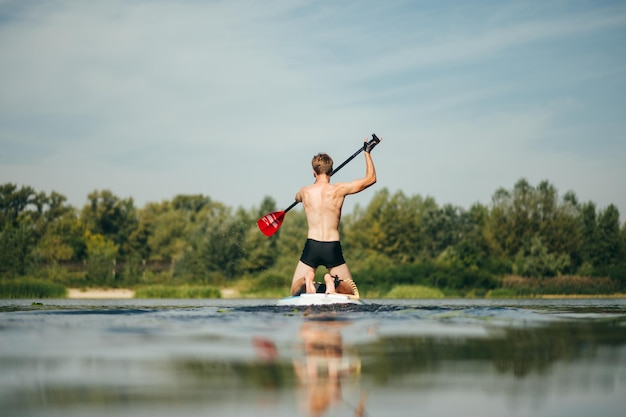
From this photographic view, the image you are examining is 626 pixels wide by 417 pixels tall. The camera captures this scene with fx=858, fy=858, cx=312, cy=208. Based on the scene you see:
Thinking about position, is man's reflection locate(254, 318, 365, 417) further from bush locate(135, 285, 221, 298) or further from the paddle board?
bush locate(135, 285, 221, 298)

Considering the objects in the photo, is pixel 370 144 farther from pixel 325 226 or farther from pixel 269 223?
pixel 269 223

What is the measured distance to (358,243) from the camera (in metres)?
73.1

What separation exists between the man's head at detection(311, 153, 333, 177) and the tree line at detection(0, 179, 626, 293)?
860 inches

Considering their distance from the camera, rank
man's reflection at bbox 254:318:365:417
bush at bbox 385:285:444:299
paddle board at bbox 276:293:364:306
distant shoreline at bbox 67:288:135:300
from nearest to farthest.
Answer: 1. man's reflection at bbox 254:318:365:417
2. paddle board at bbox 276:293:364:306
3. bush at bbox 385:285:444:299
4. distant shoreline at bbox 67:288:135:300

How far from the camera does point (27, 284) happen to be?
98.8ft

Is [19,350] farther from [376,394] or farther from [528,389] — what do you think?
[528,389]

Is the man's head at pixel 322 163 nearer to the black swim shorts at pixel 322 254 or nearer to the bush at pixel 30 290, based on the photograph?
the black swim shorts at pixel 322 254

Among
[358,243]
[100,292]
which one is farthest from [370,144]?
[358,243]

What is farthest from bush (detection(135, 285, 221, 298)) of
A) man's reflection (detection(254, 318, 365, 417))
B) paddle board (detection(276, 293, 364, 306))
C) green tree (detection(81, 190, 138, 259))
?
green tree (detection(81, 190, 138, 259))

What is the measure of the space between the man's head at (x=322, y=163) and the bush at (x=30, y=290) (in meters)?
19.8

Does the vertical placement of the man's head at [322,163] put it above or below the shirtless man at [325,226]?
above

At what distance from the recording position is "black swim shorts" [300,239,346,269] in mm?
12539

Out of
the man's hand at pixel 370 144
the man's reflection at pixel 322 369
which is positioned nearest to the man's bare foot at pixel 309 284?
the man's hand at pixel 370 144

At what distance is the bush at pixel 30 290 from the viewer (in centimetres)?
2972
